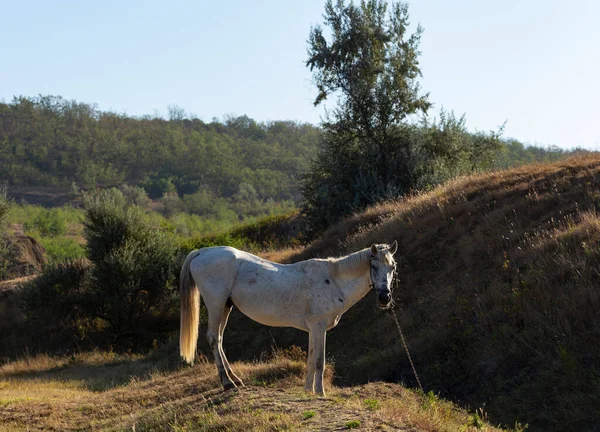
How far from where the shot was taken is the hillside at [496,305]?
10219 millimetres

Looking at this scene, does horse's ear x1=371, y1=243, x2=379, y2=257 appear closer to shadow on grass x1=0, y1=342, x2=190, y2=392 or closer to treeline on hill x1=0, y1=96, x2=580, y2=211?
shadow on grass x1=0, y1=342, x2=190, y2=392

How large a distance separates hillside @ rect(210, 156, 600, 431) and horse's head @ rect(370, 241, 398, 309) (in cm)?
305

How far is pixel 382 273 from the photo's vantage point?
29.2 ft

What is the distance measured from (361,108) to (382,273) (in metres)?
20.6

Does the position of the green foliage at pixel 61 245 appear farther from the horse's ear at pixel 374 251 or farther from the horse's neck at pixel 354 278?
the horse's ear at pixel 374 251

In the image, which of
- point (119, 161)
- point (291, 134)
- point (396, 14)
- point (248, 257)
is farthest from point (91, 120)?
point (248, 257)

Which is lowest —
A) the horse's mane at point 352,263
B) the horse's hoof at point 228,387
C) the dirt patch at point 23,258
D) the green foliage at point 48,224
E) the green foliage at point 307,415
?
the horse's hoof at point 228,387

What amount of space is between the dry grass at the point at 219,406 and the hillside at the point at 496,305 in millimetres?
1478

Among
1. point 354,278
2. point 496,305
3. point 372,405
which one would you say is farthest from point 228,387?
point 496,305

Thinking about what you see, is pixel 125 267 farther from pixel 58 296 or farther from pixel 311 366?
pixel 311 366

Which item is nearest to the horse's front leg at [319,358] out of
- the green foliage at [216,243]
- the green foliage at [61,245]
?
the green foliage at [216,243]

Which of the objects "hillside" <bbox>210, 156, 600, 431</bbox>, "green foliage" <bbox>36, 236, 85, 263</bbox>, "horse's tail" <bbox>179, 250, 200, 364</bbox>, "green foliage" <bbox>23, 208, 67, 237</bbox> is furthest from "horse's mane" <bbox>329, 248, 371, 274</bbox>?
"green foliage" <bbox>23, 208, 67, 237</bbox>

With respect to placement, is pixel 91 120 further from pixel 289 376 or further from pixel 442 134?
A: pixel 289 376

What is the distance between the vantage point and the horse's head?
8688mm
